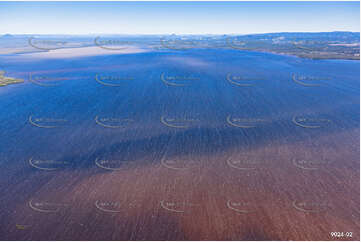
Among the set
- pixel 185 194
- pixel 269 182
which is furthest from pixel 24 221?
pixel 269 182

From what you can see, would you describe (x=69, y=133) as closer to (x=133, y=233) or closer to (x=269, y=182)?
(x=133, y=233)

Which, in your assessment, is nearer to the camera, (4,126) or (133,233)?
(133,233)

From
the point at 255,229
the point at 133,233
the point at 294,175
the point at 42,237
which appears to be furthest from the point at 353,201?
the point at 42,237

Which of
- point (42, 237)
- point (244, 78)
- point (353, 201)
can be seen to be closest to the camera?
point (42, 237)

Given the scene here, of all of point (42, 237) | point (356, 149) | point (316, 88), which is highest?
point (316, 88)

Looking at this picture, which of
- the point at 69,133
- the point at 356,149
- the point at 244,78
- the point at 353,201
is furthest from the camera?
the point at 244,78

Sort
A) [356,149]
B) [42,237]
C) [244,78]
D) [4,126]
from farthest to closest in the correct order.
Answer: [244,78]
[4,126]
[356,149]
[42,237]

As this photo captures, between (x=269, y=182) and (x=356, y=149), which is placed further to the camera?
(x=356, y=149)

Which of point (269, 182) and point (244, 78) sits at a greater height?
point (244, 78)

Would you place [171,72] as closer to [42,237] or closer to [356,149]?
[356,149]
